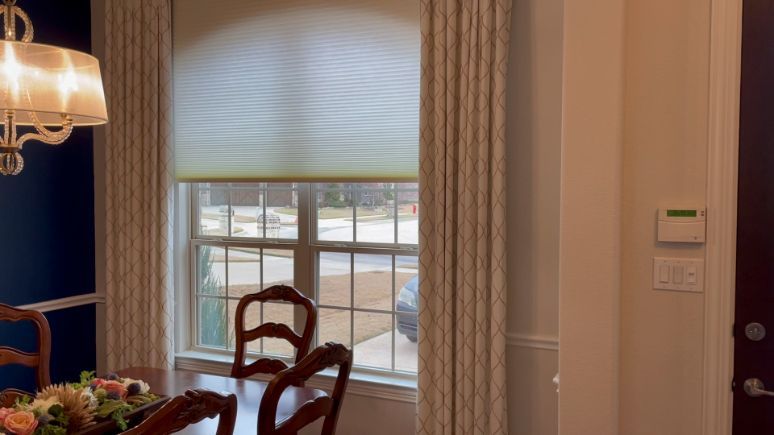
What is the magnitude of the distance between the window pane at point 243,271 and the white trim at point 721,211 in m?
2.33

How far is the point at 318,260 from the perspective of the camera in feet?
10.9

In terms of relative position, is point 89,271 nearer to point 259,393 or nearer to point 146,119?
point 146,119

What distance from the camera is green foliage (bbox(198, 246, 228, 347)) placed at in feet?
11.9

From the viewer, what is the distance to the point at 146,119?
3434 millimetres

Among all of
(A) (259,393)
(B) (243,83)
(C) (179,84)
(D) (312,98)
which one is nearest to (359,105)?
(D) (312,98)

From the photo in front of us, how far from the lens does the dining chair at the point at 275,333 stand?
258 centimetres

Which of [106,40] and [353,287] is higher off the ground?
[106,40]

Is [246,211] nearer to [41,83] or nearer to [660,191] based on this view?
[41,83]

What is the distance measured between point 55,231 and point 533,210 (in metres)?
2.77

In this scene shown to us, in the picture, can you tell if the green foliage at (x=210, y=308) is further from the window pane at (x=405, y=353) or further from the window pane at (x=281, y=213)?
the window pane at (x=405, y=353)

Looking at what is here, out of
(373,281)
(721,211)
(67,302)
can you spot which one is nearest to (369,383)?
(373,281)

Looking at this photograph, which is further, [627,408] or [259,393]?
[259,393]

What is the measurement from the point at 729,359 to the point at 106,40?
138 inches

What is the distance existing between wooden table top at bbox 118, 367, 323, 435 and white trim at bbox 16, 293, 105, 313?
4.16ft
